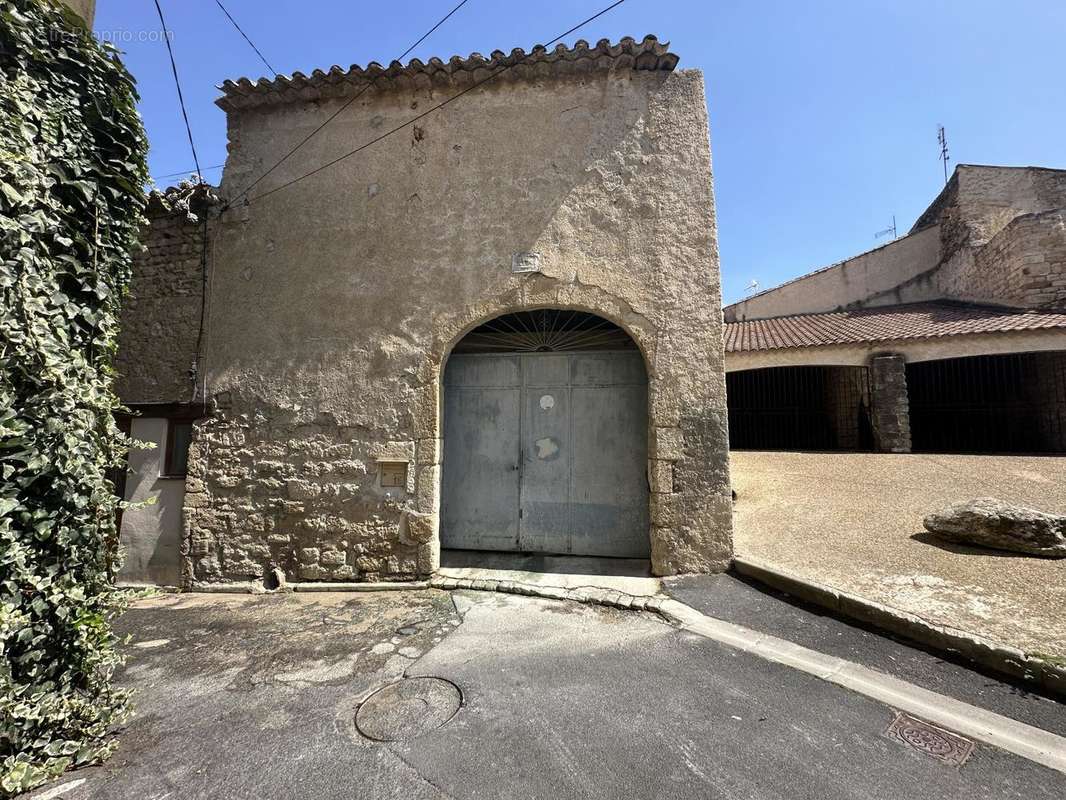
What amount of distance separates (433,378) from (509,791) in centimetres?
369

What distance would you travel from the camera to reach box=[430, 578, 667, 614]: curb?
4086mm

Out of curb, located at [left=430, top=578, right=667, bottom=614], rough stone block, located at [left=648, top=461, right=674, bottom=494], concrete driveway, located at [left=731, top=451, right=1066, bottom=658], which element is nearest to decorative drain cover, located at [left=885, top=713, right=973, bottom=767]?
concrete driveway, located at [left=731, top=451, right=1066, bottom=658]

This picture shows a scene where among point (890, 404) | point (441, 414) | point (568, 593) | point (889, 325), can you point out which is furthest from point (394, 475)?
point (889, 325)

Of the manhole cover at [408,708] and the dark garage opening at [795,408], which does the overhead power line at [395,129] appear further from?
the dark garage opening at [795,408]

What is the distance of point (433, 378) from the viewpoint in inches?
199

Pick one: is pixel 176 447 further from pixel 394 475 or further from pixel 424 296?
pixel 424 296

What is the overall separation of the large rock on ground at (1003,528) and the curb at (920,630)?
1.69 metres

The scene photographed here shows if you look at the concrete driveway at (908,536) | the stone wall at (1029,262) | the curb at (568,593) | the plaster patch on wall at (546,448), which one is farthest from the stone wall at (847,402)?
the curb at (568,593)

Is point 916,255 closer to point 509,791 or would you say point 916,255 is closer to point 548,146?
point 548,146

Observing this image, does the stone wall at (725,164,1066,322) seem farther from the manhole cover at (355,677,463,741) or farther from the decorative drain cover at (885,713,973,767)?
the manhole cover at (355,677,463,741)

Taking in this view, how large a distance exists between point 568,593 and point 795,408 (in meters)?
10.8

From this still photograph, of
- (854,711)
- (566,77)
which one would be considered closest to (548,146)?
(566,77)

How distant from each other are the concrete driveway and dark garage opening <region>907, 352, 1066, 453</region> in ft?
13.2

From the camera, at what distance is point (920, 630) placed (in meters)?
3.20
